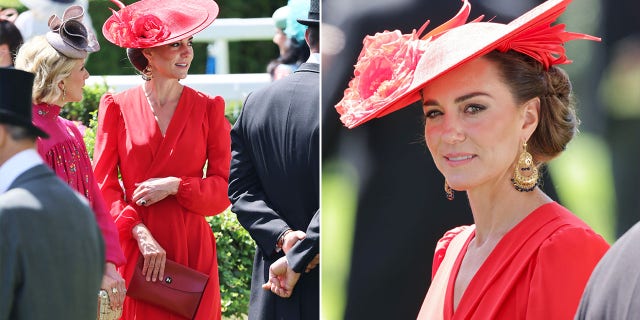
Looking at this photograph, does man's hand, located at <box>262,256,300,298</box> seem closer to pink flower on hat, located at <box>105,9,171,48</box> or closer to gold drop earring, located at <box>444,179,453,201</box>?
gold drop earring, located at <box>444,179,453,201</box>

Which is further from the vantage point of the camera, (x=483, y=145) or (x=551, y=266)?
(x=483, y=145)

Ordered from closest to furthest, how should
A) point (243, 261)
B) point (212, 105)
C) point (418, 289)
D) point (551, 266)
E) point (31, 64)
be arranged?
1. point (551, 266)
2. point (418, 289)
3. point (31, 64)
4. point (212, 105)
5. point (243, 261)

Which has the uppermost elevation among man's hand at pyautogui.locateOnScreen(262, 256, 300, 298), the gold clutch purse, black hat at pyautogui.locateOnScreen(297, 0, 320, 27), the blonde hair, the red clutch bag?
black hat at pyautogui.locateOnScreen(297, 0, 320, 27)

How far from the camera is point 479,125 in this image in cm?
288

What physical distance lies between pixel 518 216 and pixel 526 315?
12.5 inches

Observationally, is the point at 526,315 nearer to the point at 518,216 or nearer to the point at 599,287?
the point at 518,216

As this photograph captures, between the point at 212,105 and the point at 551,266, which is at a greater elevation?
the point at 551,266

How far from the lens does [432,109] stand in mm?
2996

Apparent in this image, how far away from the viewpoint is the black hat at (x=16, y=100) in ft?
9.36

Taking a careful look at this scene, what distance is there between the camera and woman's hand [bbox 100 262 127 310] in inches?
181

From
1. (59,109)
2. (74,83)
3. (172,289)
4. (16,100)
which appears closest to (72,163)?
(59,109)

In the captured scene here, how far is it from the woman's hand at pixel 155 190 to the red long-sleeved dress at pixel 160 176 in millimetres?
49

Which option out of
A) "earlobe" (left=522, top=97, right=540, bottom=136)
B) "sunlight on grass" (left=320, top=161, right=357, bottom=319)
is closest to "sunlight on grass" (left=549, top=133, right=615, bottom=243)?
"earlobe" (left=522, top=97, right=540, bottom=136)

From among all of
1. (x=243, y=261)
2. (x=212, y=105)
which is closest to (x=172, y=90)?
(x=212, y=105)
